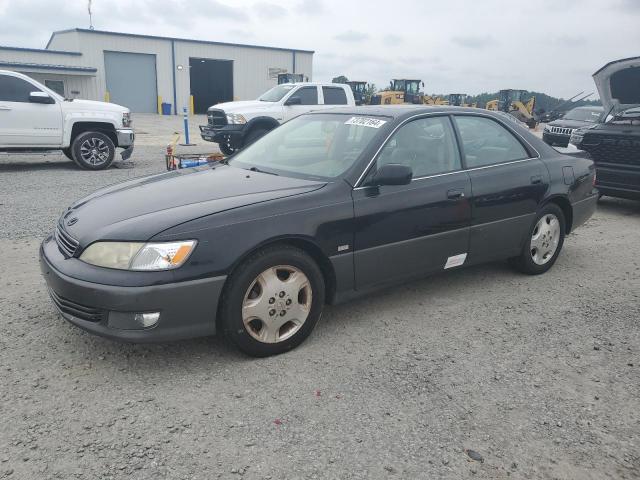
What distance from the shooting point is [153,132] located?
20844mm

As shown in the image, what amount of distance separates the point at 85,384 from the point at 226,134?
1026cm

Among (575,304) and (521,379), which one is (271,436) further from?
(575,304)

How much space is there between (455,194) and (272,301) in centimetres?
169

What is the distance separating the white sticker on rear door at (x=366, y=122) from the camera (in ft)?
12.7

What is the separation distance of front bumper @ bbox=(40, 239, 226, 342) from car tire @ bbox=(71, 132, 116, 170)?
26.7 feet

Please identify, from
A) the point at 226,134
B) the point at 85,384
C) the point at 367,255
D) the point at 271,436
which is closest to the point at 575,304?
the point at 367,255

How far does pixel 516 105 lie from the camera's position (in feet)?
95.9

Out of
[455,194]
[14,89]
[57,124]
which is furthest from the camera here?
[57,124]

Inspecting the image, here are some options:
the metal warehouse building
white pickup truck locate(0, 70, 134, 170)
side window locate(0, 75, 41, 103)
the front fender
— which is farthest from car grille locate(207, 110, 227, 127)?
the metal warehouse building

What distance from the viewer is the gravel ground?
234 cm

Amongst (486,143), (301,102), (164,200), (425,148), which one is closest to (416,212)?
(425,148)

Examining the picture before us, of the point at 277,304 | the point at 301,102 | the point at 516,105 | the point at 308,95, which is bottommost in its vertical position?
the point at 277,304

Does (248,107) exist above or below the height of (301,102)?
below

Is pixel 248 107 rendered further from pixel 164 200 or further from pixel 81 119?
pixel 164 200
